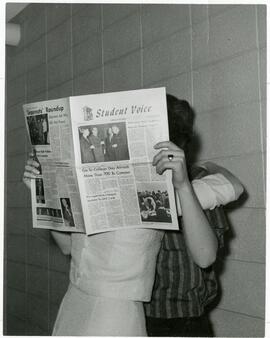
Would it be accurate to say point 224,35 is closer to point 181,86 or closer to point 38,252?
point 181,86

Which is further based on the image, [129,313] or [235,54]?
[235,54]

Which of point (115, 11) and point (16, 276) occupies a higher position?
point (115, 11)

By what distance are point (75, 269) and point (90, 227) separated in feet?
0.42

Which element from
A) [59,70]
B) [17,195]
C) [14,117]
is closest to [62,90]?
[59,70]

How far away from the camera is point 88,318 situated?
100cm

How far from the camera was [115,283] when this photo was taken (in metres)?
1.00

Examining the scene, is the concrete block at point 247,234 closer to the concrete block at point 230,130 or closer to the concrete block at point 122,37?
the concrete block at point 230,130

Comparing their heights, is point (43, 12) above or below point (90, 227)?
above

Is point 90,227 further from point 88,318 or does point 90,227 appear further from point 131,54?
point 131,54

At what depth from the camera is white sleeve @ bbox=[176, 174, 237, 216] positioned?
102 cm

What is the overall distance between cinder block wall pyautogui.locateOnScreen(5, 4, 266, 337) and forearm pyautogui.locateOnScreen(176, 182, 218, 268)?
312 millimetres

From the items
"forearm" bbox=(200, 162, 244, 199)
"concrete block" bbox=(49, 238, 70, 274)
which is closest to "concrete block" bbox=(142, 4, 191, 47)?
"forearm" bbox=(200, 162, 244, 199)

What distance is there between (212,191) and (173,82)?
23.2 inches

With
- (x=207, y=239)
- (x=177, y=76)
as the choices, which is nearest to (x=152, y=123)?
(x=207, y=239)
